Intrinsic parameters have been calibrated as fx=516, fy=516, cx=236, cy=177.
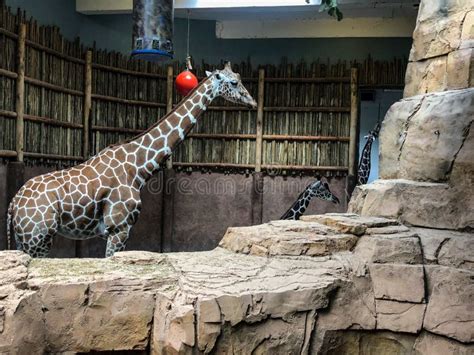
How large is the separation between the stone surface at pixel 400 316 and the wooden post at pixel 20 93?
4472mm

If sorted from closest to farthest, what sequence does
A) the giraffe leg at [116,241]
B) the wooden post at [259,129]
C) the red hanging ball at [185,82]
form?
the giraffe leg at [116,241], the red hanging ball at [185,82], the wooden post at [259,129]

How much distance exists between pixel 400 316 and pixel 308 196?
4212 mm

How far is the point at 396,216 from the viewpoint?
3.29 meters

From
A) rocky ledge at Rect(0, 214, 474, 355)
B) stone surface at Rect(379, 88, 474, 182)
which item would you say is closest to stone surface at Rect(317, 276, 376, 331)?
rocky ledge at Rect(0, 214, 474, 355)

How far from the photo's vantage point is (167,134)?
5.09m

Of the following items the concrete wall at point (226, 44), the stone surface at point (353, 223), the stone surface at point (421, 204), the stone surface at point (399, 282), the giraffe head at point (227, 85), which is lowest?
the stone surface at point (399, 282)

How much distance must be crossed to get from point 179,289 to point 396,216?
1.54 metres

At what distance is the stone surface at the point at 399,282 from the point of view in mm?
2729

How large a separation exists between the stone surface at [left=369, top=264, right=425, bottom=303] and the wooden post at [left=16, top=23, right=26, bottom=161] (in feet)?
14.4

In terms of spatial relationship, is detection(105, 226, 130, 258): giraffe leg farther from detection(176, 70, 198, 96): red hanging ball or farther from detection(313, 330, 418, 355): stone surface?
detection(313, 330, 418, 355): stone surface

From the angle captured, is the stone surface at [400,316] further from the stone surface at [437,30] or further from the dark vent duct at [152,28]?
the dark vent duct at [152,28]

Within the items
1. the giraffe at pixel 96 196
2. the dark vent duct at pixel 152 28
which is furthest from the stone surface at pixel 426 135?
the dark vent duct at pixel 152 28

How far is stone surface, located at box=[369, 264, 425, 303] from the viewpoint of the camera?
2.73 m

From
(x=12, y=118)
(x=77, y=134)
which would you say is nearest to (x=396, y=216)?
(x=12, y=118)
